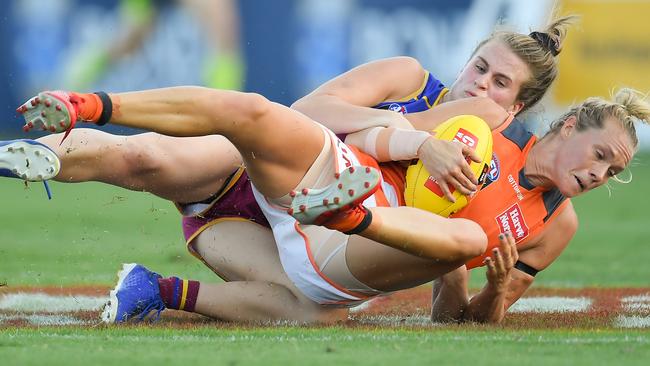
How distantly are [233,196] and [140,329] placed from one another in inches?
40.4

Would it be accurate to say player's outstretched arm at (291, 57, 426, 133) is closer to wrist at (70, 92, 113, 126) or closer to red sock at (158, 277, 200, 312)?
red sock at (158, 277, 200, 312)

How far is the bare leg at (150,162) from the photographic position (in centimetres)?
520

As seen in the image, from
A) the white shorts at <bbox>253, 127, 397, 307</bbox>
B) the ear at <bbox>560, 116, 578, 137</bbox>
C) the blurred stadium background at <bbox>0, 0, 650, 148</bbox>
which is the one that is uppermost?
the ear at <bbox>560, 116, 578, 137</bbox>

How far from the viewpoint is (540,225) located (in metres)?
5.58

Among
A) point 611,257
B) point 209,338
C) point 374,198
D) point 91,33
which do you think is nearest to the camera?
point 209,338

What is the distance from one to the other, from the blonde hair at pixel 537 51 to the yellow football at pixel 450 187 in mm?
852

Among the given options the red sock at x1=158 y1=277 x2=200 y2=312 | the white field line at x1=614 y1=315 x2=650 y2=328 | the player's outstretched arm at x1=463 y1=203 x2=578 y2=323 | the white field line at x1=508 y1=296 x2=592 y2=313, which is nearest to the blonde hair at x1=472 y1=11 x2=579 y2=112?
the player's outstretched arm at x1=463 y1=203 x2=578 y2=323

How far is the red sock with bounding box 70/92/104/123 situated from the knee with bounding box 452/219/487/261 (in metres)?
1.54

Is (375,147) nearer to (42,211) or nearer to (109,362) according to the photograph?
(109,362)

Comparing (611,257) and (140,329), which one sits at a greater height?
(140,329)

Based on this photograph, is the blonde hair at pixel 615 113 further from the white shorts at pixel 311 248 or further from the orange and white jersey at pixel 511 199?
the white shorts at pixel 311 248

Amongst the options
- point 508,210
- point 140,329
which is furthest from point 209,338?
point 508,210

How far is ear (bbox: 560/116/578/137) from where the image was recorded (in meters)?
5.59

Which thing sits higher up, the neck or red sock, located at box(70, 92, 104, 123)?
red sock, located at box(70, 92, 104, 123)
